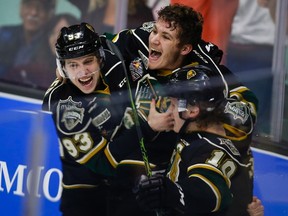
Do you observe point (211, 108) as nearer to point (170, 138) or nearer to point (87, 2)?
point (170, 138)

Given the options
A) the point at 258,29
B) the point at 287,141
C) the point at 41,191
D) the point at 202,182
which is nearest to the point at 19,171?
the point at 41,191

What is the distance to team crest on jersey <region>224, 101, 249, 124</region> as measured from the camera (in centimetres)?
221

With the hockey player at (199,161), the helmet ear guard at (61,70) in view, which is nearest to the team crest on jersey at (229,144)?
the hockey player at (199,161)

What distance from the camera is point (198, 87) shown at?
216cm

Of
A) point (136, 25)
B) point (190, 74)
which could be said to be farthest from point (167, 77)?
point (136, 25)

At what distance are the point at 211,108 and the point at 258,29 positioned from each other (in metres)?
0.74

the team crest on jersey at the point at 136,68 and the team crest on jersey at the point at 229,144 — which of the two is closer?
the team crest on jersey at the point at 229,144

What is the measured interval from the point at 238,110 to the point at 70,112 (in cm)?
44

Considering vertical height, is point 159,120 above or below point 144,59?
below

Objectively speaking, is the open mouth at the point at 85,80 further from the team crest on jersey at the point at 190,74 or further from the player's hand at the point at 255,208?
the player's hand at the point at 255,208

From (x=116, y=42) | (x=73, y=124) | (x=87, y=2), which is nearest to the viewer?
(x=73, y=124)

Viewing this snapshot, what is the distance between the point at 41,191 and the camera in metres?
2.34

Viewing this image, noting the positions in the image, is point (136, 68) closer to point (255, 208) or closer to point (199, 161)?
point (199, 161)

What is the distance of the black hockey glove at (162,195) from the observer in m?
2.20
